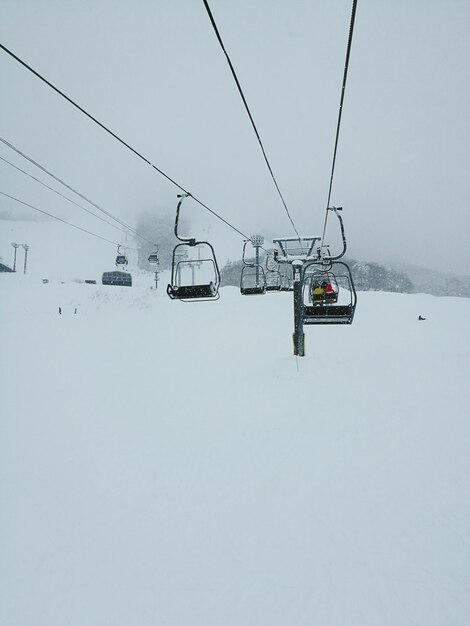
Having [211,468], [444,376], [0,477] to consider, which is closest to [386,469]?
[211,468]

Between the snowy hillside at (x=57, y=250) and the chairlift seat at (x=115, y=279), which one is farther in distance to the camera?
the snowy hillside at (x=57, y=250)

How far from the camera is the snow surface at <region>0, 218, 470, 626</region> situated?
3672mm

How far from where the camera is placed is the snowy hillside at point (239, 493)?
12.0 ft

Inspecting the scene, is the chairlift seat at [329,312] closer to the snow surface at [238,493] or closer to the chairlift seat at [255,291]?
the snow surface at [238,493]

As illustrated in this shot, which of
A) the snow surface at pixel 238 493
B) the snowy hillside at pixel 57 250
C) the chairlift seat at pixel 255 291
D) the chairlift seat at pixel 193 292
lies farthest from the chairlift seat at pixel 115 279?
the chairlift seat at pixel 193 292

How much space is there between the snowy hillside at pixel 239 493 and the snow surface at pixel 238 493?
1.0 inches

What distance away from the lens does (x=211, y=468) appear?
20.0 ft

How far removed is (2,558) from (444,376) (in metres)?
11.3

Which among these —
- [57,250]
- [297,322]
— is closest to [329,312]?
[297,322]

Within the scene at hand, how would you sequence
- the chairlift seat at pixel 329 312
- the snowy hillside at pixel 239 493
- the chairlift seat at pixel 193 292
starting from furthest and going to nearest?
the chairlift seat at pixel 329 312 < the chairlift seat at pixel 193 292 < the snowy hillside at pixel 239 493

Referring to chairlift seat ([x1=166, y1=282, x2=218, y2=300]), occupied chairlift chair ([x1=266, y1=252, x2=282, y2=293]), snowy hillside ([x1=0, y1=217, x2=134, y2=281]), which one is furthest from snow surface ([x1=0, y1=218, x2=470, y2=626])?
snowy hillside ([x1=0, y1=217, x2=134, y2=281])

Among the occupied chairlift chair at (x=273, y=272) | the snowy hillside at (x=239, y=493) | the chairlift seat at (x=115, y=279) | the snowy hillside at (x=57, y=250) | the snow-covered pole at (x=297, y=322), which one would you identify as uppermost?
the snowy hillside at (x=57, y=250)

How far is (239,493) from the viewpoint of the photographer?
212 inches

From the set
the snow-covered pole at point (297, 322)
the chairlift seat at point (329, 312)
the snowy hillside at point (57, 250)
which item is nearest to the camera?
the chairlift seat at point (329, 312)
